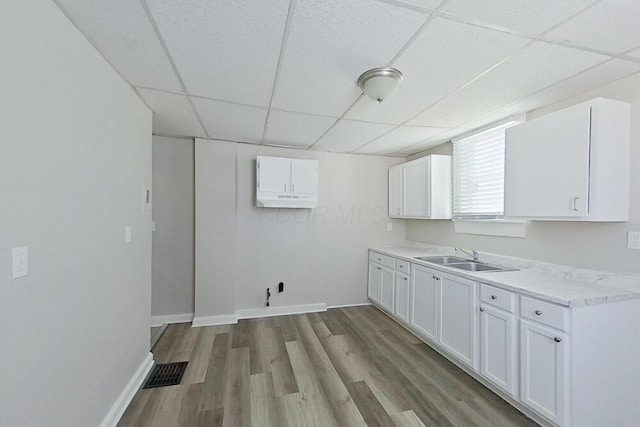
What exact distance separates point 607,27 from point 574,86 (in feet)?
2.47

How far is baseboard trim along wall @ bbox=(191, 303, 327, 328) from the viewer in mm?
3338

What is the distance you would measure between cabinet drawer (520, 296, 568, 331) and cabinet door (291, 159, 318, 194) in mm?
2491

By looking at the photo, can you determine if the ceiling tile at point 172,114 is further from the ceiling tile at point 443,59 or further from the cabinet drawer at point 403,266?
the cabinet drawer at point 403,266

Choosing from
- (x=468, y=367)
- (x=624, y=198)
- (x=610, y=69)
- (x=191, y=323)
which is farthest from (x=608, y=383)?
(x=191, y=323)

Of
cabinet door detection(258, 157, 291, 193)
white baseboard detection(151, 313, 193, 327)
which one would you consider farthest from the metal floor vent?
cabinet door detection(258, 157, 291, 193)

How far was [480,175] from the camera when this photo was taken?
290 centimetres

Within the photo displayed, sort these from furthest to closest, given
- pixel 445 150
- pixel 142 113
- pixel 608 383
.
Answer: pixel 445 150 < pixel 142 113 < pixel 608 383

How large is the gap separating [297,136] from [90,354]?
2.65 meters

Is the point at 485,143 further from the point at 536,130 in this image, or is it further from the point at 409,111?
the point at 409,111

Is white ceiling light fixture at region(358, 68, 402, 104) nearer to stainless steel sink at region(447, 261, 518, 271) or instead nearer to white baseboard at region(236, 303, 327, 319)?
stainless steel sink at region(447, 261, 518, 271)

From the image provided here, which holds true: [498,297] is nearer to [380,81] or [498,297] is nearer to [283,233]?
[380,81]

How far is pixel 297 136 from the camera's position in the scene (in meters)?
3.21

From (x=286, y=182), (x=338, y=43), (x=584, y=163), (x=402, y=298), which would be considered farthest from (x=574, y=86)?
(x=286, y=182)

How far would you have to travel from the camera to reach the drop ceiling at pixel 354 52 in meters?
1.23
